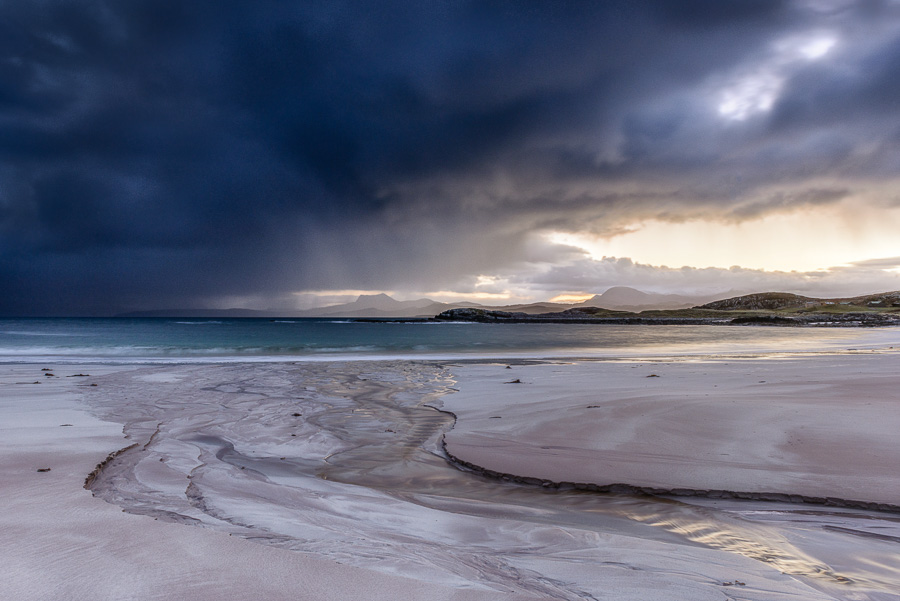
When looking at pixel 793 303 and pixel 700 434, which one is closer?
pixel 700 434

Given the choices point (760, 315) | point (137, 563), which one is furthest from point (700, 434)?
point (760, 315)

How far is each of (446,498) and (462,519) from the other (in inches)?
27.2

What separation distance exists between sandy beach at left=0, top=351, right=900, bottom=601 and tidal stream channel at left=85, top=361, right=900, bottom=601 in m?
0.03

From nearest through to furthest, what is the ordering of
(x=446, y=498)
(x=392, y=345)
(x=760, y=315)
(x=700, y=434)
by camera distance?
1. (x=446, y=498)
2. (x=700, y=434)
3. (x=392, y=345)
4. (x=760, y=315)

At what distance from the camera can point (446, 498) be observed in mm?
4809

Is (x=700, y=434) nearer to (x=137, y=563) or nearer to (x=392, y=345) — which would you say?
(x=137, y=563)

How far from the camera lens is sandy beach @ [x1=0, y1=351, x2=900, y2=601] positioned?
2666mm

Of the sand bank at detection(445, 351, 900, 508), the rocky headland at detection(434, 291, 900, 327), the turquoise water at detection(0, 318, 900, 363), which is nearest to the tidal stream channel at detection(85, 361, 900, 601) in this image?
the sand bank at detection(445, 351, 900, 508)

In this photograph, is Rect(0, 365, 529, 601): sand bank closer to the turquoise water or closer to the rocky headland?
the turquoise water

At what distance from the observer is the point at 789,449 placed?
591 centimetres

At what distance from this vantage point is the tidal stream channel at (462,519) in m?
2.96

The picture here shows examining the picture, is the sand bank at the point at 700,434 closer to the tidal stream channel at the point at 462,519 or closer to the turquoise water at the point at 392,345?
the tidal stream channel at the point at 462,519

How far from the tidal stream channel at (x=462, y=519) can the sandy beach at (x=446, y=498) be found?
0.03 m

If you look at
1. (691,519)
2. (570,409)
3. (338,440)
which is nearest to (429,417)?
(338,440)
